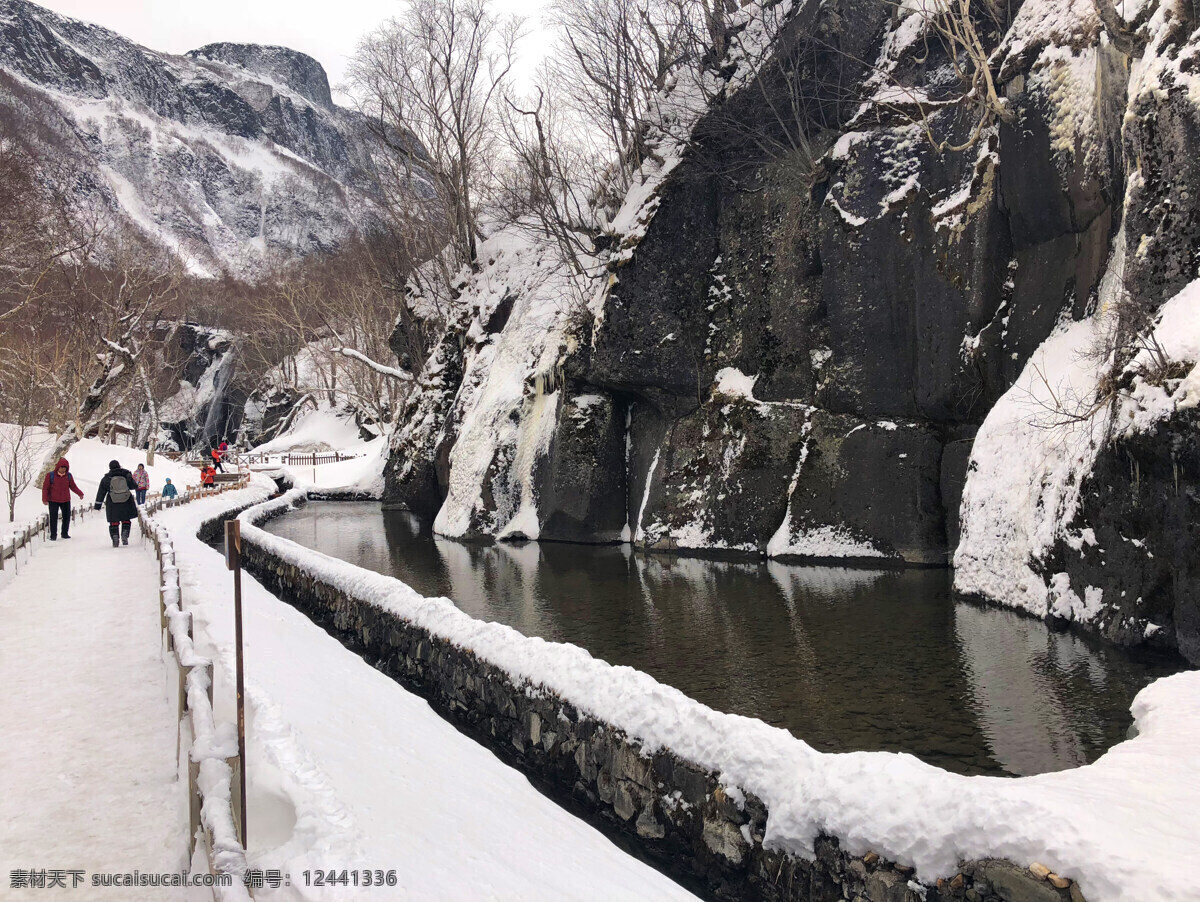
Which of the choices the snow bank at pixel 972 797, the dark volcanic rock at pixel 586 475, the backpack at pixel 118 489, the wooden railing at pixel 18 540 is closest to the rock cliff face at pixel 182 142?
the dark volcanic rock at pixel 586 475

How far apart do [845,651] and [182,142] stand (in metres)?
127

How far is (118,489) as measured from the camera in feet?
53.8

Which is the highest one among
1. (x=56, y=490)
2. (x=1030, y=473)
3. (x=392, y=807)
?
(x=1030, y=473)

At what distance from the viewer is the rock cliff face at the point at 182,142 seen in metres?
97.6

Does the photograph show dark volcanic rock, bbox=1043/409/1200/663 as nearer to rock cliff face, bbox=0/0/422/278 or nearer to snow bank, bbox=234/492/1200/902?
snow bank, bbox=234/492/1200/902

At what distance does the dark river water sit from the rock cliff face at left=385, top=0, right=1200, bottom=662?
1.22 metres

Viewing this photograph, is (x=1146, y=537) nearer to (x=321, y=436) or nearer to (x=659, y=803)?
(x=659, y=803)

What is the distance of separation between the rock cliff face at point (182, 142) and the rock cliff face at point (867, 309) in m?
79.7

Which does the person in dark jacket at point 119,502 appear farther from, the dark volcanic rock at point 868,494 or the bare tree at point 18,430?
the dark volcanic rock at point 868,494

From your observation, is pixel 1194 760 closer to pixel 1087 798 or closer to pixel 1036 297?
pixel 1087 798

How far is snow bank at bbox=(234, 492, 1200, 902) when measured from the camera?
3.43 metres

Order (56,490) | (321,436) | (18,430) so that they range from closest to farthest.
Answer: (56,490)
(18,430)
(321,436)

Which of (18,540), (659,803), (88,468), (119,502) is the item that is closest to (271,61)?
(88,468)

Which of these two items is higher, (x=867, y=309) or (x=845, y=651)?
(x=867, y=309)
